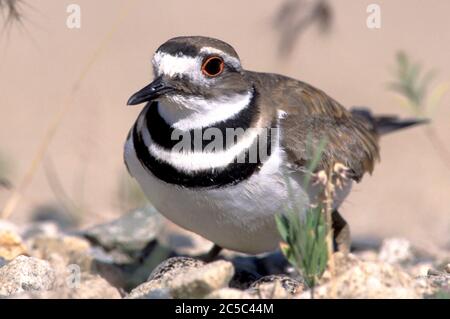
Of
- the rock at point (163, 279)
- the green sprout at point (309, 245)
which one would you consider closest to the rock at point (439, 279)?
the green sprout at point (309, 245)

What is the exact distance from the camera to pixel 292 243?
163 inches

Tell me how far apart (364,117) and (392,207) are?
1.77 meters

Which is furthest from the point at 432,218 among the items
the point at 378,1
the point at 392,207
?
the point at 378,1

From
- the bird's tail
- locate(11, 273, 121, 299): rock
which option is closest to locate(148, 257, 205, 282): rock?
locate(11, 273, 121, 299): rock

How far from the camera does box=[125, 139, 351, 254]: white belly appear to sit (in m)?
5.11

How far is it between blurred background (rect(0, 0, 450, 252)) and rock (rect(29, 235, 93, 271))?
2.40 feet

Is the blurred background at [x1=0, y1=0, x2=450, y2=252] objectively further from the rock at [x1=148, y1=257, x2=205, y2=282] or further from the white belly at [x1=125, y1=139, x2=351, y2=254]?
the rock at [x1=148, y1=257, x2=205, y2=282]

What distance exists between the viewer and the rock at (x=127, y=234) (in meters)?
6.38

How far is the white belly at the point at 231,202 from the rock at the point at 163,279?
277 millimetres

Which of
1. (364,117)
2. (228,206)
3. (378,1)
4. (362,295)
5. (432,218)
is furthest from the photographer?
(378,1)

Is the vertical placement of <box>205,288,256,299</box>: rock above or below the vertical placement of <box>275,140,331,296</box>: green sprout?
below

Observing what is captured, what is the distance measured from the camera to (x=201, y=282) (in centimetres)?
407

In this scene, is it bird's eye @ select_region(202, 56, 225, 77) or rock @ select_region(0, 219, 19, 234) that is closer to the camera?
bird's eye @ select_region(202, 56, 225, 77)
